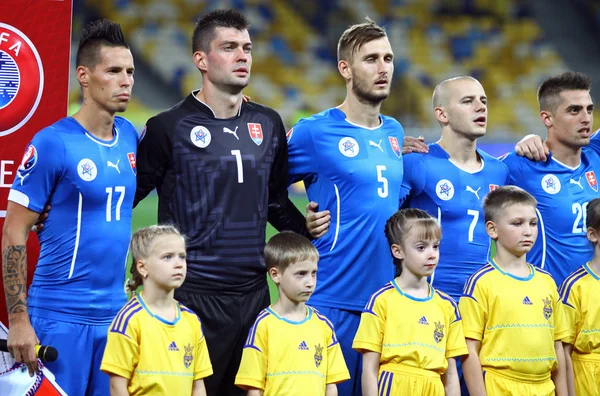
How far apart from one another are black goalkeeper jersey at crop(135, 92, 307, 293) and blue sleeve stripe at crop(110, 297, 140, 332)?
19.4 inches

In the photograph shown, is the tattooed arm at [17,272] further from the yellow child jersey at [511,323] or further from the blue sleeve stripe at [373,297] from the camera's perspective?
the yellow child jersey at [511,323]

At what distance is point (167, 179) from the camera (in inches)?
191

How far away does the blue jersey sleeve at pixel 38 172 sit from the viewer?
4.37m

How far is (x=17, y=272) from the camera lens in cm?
438

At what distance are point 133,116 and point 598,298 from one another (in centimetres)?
1634

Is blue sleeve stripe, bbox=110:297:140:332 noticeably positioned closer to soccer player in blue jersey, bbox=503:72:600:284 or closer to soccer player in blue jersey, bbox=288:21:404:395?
soccer player in blue jersey, bbox=288:21:404:395

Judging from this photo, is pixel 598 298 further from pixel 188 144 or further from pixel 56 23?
pixel 56 23

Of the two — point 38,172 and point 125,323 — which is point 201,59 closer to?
point 38,172

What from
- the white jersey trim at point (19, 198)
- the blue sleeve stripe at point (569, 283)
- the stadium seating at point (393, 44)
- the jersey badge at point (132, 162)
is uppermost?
the stadium seating at point (393, 44)

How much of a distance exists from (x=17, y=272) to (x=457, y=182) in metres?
2.61

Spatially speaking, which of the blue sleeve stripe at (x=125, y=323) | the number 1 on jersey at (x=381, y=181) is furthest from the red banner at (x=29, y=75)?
the number 1 on jersey at (x=381, y=181)

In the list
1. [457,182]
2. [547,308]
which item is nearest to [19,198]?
[457,182]

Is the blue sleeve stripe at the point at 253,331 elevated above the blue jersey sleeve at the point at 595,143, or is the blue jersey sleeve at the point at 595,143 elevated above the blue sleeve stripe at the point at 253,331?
the blue jersey sleeve at the point at 595,143

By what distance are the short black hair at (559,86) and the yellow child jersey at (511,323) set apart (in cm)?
145
